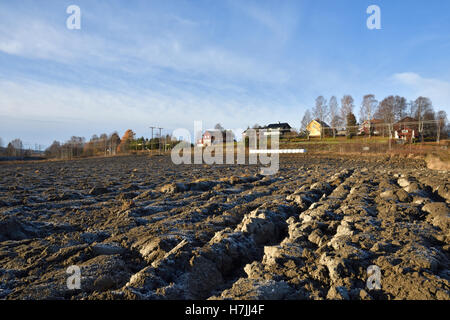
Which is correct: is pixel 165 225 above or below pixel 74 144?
below

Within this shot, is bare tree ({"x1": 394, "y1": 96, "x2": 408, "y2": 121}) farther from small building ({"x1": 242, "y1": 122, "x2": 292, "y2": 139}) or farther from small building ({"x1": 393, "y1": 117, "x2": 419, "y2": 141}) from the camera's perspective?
small building ({"x1": 242, "y1": 122, "x2": 292, "y2": 139})

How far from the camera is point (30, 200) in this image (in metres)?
7.66

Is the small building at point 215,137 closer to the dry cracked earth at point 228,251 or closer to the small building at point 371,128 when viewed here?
the small building at point 371,128

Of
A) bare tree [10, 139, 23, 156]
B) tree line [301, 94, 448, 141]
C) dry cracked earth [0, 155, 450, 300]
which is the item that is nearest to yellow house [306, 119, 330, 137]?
tree line [301, 94, 448, 141]

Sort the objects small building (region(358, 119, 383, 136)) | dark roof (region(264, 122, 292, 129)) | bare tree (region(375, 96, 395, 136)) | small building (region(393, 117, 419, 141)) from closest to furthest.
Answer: small building (region(393, 117, 419, 141)) < small building (region(358, 119, 383, 136)) < bare tree (region(375, 96, 395, 136)) < dark roof (region(264, 122, 292, 129))

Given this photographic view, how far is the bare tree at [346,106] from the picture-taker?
49791 mm

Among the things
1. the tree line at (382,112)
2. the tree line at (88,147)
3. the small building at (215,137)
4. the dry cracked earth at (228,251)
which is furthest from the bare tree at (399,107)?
the dry cracked earth at (228,251)

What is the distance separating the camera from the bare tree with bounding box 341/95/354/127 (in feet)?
163
